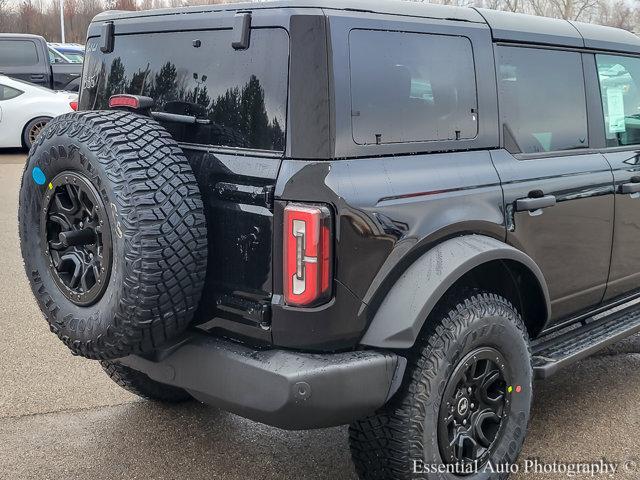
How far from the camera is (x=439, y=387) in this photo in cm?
266

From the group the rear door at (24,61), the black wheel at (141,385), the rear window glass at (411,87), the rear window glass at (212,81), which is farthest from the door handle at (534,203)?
the rear door at (24,61)

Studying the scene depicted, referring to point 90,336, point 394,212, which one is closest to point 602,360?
point 394,212

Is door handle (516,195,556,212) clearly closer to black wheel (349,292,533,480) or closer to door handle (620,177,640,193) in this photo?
black wheel (349,292,533,480)

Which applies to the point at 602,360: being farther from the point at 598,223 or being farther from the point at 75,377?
the point at 75,377

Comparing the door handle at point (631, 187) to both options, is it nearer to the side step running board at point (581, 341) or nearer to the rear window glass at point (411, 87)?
the side step running board at point (581, 341)

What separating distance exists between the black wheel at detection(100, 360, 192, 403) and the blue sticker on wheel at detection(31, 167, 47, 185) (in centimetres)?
110

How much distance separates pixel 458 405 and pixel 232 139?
1.34m

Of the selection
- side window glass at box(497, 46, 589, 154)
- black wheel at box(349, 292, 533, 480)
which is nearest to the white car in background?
side window glass at box(497, 46, 589, 154)

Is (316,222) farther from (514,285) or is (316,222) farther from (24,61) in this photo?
(24,61)

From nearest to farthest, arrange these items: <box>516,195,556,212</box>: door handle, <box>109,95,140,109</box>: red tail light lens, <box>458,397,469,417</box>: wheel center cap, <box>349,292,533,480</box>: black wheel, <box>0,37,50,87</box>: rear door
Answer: <box>349,292,533,480</box>: black wheel < <box>458,397,469,417</box>: wheel center cap < <box>109,95,140,109</box>: red tail light lens < <box>516,195,556,212</box>: door handle < <box>0,37,50,87</box>: rear door

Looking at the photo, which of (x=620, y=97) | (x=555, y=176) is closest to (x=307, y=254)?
(x=555, y=176)

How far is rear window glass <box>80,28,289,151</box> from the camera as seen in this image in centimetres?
255

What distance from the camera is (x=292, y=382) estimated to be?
238 cm

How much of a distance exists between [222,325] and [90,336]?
1.53ft
